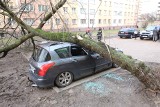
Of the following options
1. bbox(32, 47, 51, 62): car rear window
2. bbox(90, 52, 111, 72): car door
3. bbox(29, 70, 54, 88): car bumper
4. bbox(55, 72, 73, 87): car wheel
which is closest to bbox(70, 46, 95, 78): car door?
bbox(90, 52, 111, 72): car door

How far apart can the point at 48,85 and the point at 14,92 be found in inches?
49.0

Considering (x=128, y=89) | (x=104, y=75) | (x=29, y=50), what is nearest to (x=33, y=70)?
(x=104, y=75)

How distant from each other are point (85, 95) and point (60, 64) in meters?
1.25

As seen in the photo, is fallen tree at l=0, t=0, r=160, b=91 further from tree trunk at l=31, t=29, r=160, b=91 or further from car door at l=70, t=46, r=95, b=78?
car door at l=70, t=46, r=95, b=78

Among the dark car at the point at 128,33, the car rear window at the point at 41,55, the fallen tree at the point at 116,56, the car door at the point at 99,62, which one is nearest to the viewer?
the fallen tree at the point at 116,56

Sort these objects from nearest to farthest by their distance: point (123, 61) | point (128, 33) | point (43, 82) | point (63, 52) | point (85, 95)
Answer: point (123, 61)
point (85, 95)
point (43, 82)
point (63, 52)
point (128, 33)

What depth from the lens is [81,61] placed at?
549 centimetres

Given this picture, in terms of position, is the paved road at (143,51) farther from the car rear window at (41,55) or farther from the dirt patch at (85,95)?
the car rear window at (41,55)

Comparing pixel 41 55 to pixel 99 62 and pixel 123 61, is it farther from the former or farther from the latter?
pixel 123 61

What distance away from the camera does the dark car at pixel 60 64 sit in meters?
4.88

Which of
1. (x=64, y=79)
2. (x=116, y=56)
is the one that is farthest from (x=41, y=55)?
(x=116, y=56)

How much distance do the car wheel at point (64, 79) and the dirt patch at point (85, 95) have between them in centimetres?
33

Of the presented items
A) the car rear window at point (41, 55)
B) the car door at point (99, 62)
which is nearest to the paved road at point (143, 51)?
the car door at point (99, 62)

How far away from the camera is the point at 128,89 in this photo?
487 cm
